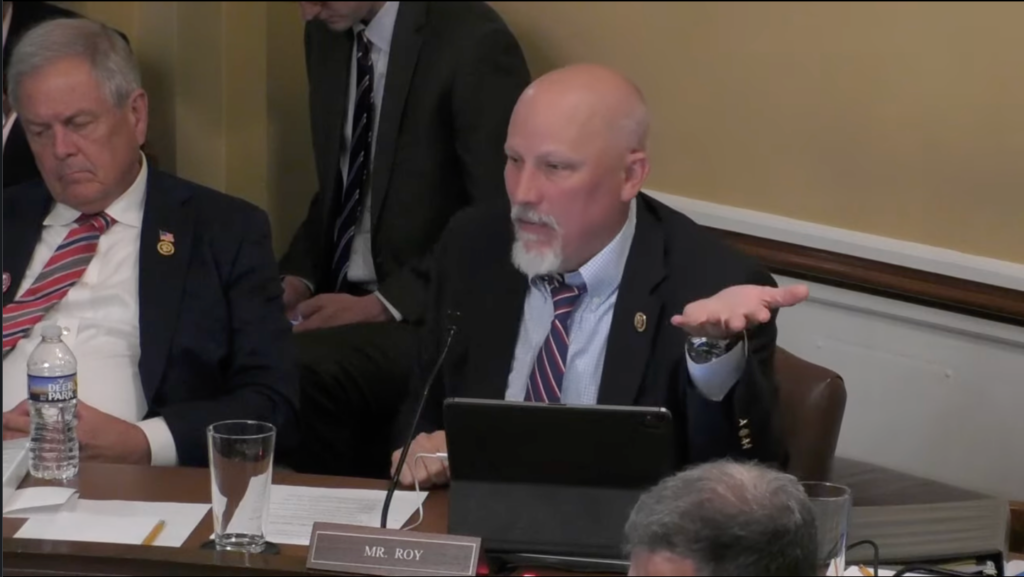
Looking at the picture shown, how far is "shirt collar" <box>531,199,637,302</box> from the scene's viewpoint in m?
1.92

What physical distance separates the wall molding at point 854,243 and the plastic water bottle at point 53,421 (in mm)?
1240

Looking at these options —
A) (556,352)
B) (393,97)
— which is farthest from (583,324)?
(393,97)

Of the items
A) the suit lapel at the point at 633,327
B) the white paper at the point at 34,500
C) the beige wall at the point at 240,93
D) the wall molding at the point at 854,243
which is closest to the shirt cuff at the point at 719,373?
the suit lapel at the point at 633,327

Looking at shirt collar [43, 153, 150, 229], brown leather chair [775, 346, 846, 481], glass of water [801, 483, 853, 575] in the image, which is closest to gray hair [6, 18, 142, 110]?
shirt collar [43, 153, 150, 229]

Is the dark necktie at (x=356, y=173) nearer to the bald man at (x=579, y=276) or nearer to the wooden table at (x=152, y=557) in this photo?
the bald man at (x=579, y=276)

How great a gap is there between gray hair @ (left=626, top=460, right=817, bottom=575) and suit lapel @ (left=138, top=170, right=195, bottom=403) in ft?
3.74

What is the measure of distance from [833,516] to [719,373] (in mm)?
340

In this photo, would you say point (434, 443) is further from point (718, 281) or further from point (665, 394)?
point (718, 281)

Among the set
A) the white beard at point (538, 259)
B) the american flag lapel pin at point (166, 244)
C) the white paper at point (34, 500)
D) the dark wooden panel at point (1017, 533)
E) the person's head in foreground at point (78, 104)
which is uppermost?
the person's head in foreground at point (78, 104)

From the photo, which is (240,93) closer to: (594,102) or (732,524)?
(594,102)

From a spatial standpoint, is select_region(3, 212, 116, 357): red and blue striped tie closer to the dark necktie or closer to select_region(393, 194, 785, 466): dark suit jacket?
select_region(393, 194, 785, 466): dark suit jacket

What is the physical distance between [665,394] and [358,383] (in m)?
0.95

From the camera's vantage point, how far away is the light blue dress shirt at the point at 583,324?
1.89m

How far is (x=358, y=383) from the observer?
2.62m
